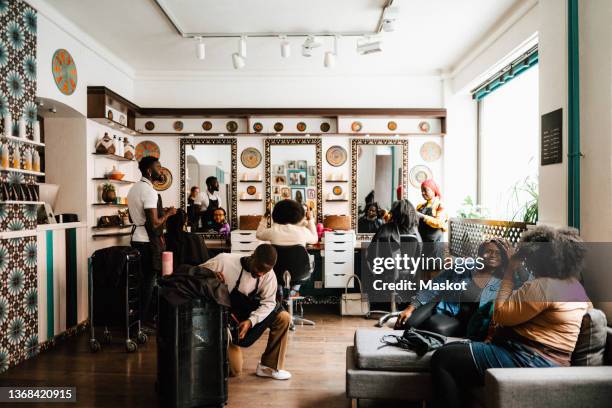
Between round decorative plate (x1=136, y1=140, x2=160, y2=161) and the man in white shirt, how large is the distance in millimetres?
3584

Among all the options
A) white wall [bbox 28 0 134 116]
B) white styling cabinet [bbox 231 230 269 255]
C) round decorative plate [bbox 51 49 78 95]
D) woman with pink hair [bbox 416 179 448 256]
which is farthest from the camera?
white styling cabinet [bbox 231 230 269 255]

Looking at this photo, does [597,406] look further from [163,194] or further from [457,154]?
[163,194]

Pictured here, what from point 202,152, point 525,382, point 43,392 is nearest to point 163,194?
point 202,152

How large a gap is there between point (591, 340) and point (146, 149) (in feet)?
18.6

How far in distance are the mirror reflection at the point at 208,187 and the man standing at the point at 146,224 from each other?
1.78 metres

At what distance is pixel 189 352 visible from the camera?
2.59m

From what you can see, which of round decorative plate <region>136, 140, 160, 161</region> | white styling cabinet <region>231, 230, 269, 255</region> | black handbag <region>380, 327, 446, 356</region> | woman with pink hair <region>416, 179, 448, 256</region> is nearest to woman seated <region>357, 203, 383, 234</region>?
woman with pink hair <region>416, 179, 448, 256</region>

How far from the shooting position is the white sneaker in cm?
322

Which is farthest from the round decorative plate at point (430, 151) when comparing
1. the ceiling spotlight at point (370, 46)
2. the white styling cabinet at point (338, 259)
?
the ceiling spotlight at point (370, 46)

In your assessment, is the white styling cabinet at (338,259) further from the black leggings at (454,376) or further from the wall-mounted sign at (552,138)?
the black leggings at (454,376)

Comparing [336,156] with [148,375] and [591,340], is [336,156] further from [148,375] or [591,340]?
[591,340]

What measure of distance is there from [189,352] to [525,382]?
1821mm

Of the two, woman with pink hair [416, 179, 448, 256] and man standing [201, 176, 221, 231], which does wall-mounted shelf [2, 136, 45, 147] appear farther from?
woman with pink hair [416, 179, 448, 256]

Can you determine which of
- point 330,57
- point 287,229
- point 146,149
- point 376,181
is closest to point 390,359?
point 287,229
